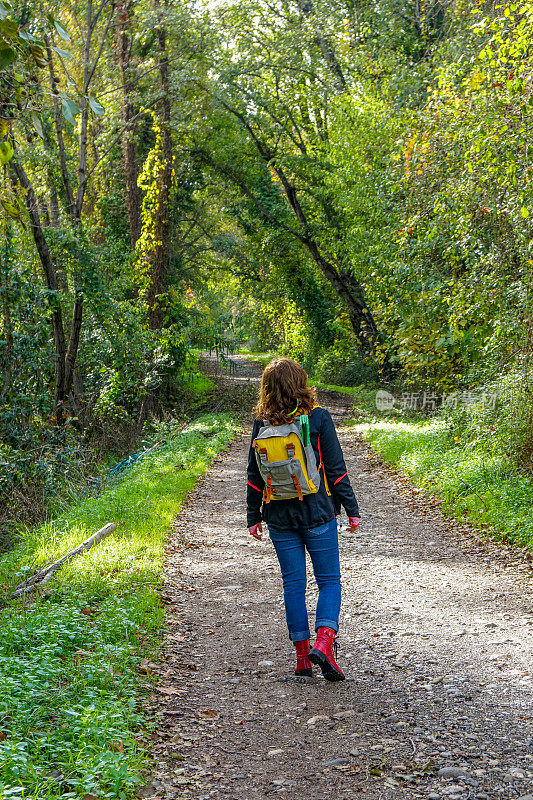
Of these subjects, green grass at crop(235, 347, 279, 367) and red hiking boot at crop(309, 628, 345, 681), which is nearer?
red hiking boot at crop(309, 628, 345, 681)

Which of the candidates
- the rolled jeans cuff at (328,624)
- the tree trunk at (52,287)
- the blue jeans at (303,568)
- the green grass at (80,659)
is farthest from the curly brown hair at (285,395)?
the tree trunk at (52,287)

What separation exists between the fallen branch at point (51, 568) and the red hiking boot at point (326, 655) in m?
2.65

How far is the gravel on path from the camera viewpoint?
360 centimetres

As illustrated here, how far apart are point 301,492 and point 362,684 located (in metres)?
1.27

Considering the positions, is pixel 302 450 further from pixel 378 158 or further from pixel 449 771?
pixel 378 158

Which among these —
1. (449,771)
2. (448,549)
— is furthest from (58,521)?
(449,771)

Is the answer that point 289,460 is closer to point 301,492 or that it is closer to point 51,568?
point 301,492

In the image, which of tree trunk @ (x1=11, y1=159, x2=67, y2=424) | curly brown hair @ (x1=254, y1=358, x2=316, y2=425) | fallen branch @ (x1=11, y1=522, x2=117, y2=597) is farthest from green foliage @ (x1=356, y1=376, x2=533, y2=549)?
tree trunk @ (x1=11, y1=159, x2=67, y2=424)

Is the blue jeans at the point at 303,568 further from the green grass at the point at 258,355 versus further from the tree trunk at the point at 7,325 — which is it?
the green grass at the point at 258,355

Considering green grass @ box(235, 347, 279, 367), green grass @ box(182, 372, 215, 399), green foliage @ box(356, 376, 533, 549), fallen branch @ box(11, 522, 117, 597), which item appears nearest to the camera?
fallen branch @ box(11, 522, 117, 597)

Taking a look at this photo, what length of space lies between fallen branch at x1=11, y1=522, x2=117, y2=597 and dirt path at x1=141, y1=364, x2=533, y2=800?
873mm

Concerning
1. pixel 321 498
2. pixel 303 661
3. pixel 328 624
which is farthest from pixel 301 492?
pixel 303 661

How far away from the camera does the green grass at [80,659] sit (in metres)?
3.35

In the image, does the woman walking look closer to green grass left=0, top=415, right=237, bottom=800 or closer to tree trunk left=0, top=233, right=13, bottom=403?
green grass left=0, top=415, right=237, bottom=800
